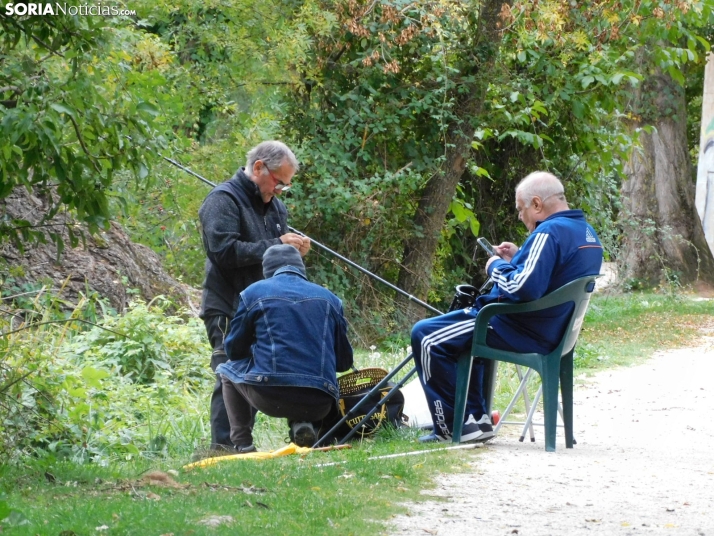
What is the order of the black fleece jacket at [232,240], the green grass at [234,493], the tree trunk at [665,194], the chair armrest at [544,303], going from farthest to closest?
the tree trunk at [665,194], the black fleece jacket at [232,240], the chair armrest at [544,303], the green grass at [234,493]

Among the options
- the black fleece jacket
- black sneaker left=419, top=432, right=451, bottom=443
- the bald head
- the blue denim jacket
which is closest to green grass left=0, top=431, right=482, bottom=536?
the blue denim jacket

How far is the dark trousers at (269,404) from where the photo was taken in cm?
650

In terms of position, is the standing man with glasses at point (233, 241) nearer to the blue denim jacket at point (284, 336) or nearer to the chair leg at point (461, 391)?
the blue denim jacket at point (284, 336)

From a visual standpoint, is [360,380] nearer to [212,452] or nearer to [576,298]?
[212,452]

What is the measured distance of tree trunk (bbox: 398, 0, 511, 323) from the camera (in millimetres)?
13445

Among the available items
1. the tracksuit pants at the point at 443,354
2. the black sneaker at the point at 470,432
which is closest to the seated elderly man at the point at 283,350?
the tracksuit pants at the point at 443,354

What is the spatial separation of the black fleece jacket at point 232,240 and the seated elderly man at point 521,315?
119cm

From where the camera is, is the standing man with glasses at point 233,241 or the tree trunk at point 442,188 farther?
the tree trunk at point 442,188

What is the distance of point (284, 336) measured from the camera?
648cm

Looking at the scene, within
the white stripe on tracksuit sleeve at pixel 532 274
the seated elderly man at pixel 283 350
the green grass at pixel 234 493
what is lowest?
the green grass at pixel 234 493

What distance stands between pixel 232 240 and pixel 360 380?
136cm

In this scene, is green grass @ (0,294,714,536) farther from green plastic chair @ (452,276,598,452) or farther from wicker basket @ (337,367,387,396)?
green plastic chair @ (452,276,598,452)

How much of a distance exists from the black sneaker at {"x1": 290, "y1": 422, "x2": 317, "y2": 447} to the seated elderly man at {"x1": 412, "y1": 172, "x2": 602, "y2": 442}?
0.77 metres

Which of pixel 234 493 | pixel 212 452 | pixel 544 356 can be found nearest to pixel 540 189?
pixel 544 356
